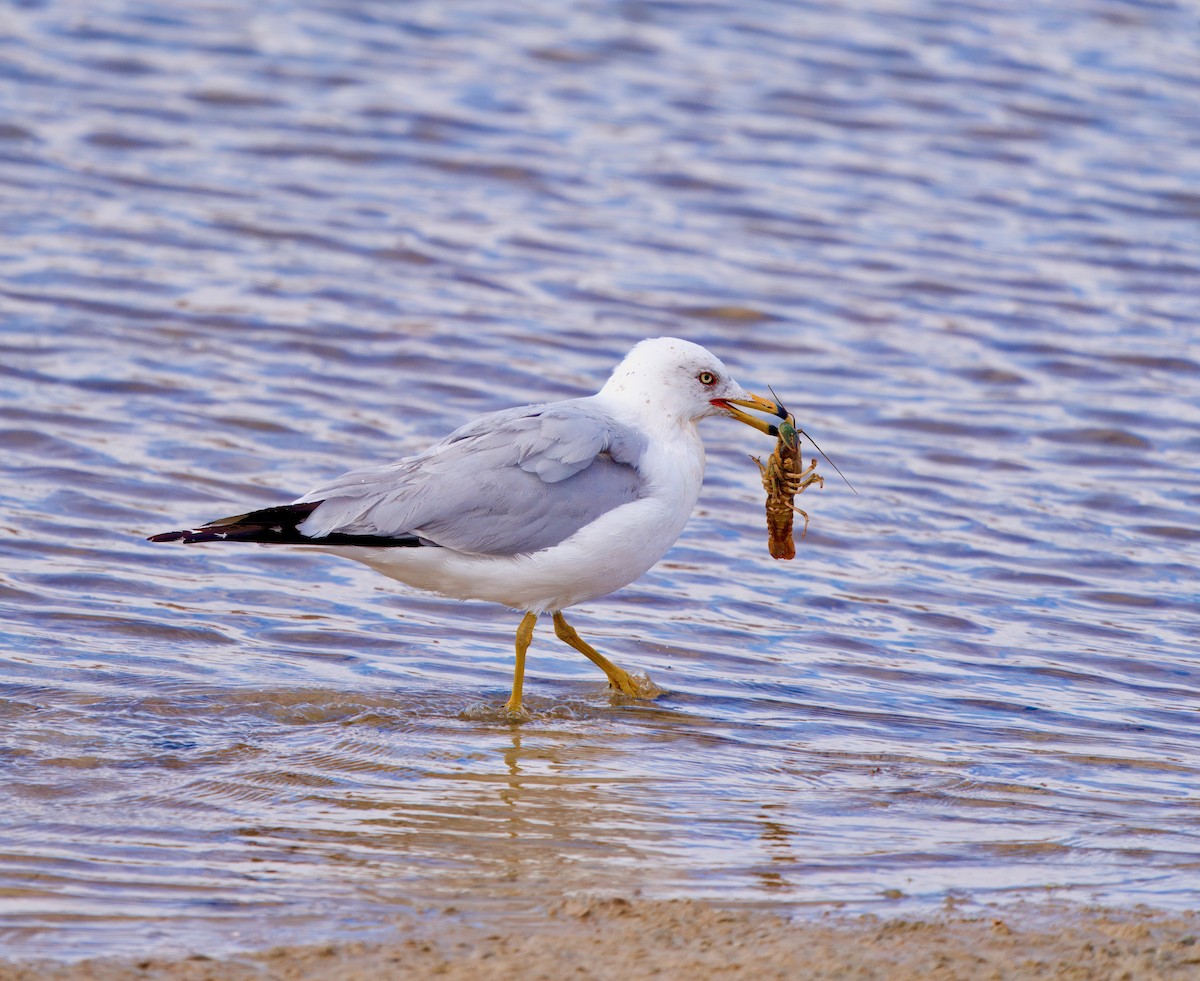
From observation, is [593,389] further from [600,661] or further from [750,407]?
[600,661]

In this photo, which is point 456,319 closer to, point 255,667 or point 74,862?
point 255,667

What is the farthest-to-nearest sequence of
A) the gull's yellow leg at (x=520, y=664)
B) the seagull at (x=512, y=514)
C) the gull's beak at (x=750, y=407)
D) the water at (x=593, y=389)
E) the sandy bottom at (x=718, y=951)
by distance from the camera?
the gull's beak at (x=750, y=407) < the gull's yellow leg at (x=520, y=664) < the seagull at (x=512, y=514) < the water at (x=593, y=389) < the sandy bottom at (x=718, y=951)

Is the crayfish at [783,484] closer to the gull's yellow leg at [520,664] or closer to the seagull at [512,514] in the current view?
the seagull at [512,514]

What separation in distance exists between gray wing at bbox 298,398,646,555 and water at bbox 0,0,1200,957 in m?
0.64

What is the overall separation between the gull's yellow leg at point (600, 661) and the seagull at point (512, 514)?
1.00 feet

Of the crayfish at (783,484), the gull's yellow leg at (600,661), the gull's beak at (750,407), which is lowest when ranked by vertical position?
the gull's yellow leg at (600,661)

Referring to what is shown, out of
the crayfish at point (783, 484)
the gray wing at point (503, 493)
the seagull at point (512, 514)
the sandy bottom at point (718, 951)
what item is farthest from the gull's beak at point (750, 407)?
the sandy bottom at point (718, 951)

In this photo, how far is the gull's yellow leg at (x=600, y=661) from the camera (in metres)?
6.64

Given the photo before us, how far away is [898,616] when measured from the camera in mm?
7637

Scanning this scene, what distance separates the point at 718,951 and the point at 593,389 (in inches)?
249

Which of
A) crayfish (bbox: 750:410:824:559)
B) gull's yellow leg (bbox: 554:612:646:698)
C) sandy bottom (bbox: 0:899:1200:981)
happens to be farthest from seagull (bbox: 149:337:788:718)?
sandy bottom (bbox: 0:899:1200:981)

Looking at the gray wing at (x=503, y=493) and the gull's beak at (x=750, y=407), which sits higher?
the gull's beak at (x=750, y=407)

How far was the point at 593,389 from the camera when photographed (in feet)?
33.7

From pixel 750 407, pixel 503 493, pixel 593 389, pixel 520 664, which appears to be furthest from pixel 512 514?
pixel 593 389
